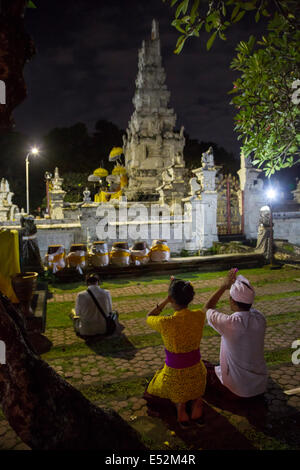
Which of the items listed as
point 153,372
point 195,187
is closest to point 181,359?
point 153,372

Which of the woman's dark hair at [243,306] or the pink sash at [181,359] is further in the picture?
A: the woman's dark hair at [243,306]

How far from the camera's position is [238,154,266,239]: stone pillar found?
1555 cm

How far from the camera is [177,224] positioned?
14.4 metres

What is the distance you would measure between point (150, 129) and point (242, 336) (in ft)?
109

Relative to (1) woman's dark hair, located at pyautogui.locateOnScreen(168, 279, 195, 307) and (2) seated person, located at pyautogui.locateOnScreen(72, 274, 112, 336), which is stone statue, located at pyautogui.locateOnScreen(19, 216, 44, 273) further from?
(1) woman's dark hair, located at pyautogui.locateOnScreen(168, 279, 195, 307)

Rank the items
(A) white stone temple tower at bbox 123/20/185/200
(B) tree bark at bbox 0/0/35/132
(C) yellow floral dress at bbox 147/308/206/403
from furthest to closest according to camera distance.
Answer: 1. (A) white stone temple tower at bbox 123/20/185/200
2. (C) yellow floral dress at bbox 147/308/206/403
3. (B) tree bark at bbox 0/0/35/132

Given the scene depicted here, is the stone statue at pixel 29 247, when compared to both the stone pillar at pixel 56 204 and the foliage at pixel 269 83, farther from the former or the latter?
the stone pillar at pixel 56 204

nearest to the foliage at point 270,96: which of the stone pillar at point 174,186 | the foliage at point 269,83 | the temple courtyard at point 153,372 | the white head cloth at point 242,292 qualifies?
the foliage at point 269,83

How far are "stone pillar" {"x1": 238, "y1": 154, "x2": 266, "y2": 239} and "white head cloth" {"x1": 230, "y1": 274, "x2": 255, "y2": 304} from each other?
1307 cm

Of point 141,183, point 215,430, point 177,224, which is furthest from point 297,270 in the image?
point 141,183

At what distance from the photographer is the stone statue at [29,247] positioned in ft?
31.4

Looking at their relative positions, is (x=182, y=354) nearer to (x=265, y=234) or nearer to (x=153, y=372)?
(x=153, y=372)

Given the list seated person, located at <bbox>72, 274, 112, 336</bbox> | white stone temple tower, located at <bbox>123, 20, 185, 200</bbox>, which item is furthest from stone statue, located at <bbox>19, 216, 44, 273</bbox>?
white stone temple tower, located at <bbox>123, 20, 185, 200</bbox>

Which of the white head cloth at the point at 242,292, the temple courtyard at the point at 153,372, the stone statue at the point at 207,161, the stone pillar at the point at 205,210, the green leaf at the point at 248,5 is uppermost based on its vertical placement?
the stone statue at the point at 207,161
